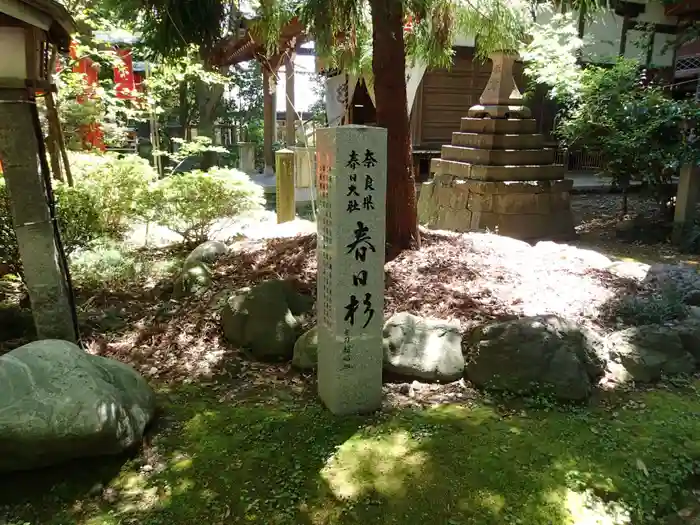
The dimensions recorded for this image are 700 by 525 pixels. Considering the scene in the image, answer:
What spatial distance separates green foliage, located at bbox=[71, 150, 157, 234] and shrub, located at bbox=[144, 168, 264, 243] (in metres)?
0.23

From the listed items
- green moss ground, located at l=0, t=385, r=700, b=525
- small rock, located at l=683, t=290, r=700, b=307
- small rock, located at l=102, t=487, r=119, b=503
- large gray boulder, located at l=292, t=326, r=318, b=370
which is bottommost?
small rock, located at l=102, t=487, r=119, b=503

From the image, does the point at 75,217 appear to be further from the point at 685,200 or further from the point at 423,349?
the point at 685,200

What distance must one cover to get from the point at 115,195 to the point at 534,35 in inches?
307

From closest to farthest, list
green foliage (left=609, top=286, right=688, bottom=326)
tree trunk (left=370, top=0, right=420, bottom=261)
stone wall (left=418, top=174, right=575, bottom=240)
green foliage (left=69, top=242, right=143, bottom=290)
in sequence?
green foliage (left=609, top=286, right=688, bottom=326), tree trunk (left=370, top=0, right=420, bottom=261), green foliage (left=69, top=242, right=143, bottom=290), stone wall (left=418, top=174, right=575, bottom=240)

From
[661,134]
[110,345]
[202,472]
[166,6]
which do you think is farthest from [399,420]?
[661,134]

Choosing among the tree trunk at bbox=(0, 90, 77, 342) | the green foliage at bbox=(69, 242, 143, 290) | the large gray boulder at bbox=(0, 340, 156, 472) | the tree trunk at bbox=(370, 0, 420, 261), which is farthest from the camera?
the green foliage at bbox=(69, 242, 143, 290)

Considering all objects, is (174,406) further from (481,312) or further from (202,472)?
(481,312)

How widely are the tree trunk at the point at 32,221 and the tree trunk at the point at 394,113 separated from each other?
329 cm

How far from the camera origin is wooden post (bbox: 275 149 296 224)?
418 inches

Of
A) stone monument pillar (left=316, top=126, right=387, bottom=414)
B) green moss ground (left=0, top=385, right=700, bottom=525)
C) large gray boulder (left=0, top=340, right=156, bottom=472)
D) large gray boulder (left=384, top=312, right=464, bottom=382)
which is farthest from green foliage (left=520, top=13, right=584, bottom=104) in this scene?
large gray boulder (left=0, top=340, right=156, bottom=472)

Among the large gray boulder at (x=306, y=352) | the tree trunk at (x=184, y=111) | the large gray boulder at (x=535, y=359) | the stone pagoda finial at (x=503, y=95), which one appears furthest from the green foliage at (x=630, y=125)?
the tree trunk at (x=184, y=111)

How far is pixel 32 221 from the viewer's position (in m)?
4.55

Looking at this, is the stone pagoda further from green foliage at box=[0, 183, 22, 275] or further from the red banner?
green foliage at box=[0, 183, 22, 275]

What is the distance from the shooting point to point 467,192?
31.2 ft
